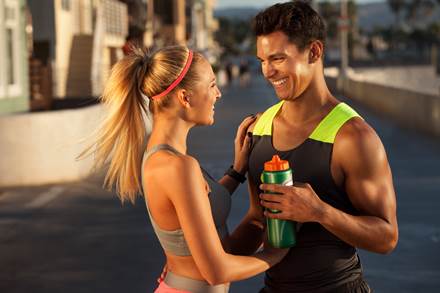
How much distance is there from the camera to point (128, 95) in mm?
3639

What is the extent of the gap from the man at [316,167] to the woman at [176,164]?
17 centimetres

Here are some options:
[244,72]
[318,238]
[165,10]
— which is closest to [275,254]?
[318,238]

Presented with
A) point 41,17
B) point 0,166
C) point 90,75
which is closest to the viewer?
point 0,166

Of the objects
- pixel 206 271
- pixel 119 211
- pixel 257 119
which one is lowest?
pixel 119 211

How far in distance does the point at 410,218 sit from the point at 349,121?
7.94 meters

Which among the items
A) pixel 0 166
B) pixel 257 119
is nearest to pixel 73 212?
pixel 0 166

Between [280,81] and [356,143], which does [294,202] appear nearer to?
[356,143]

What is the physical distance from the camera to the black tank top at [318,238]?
3438 millimetres

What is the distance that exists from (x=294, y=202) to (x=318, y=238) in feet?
1.21

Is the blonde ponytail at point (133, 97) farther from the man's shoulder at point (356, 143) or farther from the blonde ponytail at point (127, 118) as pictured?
the man's shoulder at point (356, 143)

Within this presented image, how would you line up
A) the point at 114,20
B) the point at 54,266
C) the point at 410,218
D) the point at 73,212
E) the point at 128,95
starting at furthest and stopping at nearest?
the point at 114,20
the point at 73,212
the point at 410,218
the point at 54,266
the point at 128,95

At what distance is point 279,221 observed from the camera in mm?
3236

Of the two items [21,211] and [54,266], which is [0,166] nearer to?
[21,211]

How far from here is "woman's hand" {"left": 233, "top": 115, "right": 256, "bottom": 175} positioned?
3.82 metres
